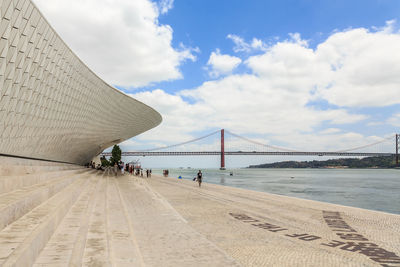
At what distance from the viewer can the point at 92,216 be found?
6746 millimetres

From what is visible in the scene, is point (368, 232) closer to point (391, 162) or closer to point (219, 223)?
point (219, 223)

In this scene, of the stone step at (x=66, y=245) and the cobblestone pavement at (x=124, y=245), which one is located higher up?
the stone step at (x=66, y=245)

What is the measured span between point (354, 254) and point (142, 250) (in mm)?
3778

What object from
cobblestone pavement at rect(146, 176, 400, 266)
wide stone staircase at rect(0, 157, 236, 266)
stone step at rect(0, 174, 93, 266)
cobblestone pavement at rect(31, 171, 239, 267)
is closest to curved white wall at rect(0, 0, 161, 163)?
wide stone staircase at rect(0, 157, 236, 266)

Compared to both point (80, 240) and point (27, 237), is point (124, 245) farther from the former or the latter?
point (27, 237)

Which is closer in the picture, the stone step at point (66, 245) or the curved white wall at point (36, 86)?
the stone step at point (66, 245)

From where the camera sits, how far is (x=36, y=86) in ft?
36.5

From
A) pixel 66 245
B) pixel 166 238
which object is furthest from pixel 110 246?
pixel 166 238

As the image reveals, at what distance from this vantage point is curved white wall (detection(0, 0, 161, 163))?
8.12 metres

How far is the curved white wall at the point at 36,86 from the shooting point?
812cm

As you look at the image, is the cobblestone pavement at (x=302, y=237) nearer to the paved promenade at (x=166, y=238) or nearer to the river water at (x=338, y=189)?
the paved promenade at (x=166, y=238)

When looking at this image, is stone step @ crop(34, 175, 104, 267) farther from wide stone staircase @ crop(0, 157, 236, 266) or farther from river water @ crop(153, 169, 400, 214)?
river water @ crop(153, 169, 400, 214)

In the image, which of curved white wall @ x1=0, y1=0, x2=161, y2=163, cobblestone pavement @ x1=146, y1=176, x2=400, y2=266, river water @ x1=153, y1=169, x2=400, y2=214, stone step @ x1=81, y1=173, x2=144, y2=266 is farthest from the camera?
river water @ x1=153, y1=169, x2=400, y2=214

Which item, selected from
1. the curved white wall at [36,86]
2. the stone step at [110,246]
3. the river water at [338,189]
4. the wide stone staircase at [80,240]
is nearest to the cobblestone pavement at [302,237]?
the wide stone staircase at [80,240]
